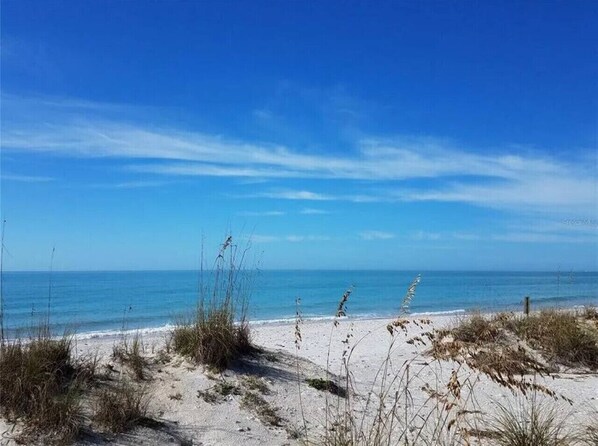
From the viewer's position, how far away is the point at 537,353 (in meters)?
10.2

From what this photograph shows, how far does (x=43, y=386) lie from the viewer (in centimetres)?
493

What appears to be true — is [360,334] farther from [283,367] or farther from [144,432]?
[144,432]

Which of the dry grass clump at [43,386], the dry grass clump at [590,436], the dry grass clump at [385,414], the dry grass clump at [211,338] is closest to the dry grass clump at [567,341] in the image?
the dry grass clump at [385,414]

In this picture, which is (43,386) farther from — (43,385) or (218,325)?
(218,325)

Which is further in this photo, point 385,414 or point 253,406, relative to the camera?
point 253,406

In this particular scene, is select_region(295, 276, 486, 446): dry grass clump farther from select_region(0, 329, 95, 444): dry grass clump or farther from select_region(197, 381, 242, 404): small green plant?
select_region(0, 329, 95, 444): dry grass clump

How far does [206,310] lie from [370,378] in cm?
308

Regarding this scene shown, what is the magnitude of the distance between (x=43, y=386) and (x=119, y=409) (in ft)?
2.40

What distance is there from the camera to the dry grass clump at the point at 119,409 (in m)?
4.83

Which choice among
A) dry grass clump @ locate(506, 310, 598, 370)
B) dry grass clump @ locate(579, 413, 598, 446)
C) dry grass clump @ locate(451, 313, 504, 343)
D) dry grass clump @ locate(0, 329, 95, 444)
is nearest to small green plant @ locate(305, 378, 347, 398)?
dry grass clump @ locate(0, 329, 95, 444)

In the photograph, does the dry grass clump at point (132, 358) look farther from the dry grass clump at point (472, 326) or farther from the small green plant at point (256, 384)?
the dry grass clump at point (472, 326)

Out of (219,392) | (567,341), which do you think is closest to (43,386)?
(219,392)

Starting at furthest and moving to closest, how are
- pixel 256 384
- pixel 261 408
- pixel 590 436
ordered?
pixel 256 384
pixel 261 408
pixel 590 436

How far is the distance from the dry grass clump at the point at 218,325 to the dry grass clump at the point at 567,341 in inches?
Result: 212
